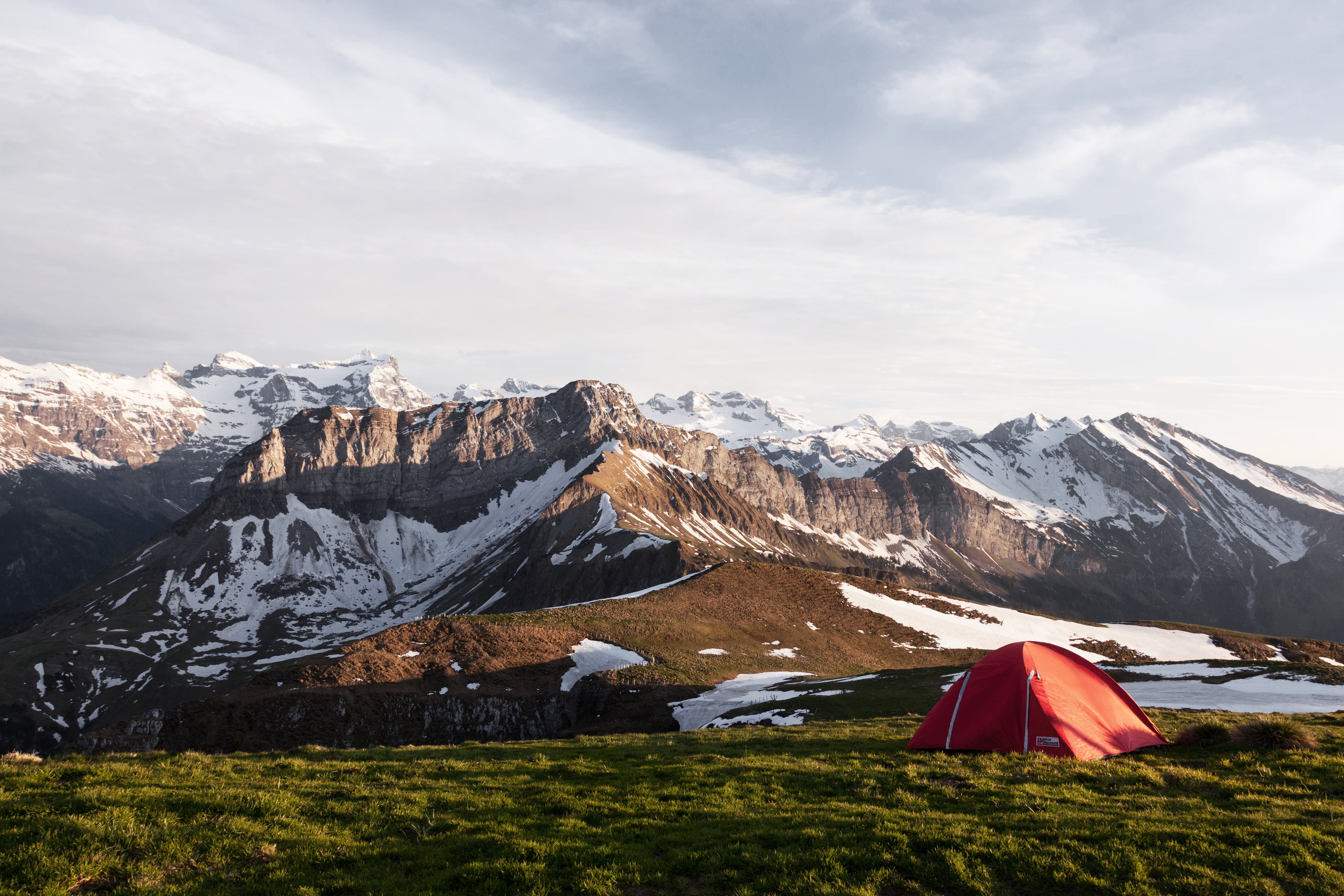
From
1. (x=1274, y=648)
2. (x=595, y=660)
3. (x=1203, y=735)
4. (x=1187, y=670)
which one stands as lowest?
(x=1274, y=648)

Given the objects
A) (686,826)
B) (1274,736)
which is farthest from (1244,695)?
(686,826)

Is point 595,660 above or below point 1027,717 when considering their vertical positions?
below

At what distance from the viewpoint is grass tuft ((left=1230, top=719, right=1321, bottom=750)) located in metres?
21.0

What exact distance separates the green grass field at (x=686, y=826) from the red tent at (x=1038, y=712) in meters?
1.24

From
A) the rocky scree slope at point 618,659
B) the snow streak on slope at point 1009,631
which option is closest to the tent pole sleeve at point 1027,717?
the rocky scree slope at point 618,659

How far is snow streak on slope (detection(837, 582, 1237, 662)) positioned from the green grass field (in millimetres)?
74357

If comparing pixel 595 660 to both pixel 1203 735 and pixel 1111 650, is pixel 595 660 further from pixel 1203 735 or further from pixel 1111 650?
pixel 1111 650

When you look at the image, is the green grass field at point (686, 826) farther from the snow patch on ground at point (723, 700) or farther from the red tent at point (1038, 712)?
the snow patch on ground at point (723, 700)

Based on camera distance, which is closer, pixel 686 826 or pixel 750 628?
pixel 686 826

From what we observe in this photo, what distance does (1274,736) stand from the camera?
21.3m

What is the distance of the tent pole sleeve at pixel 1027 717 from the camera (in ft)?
71.5

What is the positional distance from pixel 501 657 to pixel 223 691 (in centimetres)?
12703

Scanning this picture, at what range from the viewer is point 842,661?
77688mm

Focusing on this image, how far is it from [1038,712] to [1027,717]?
1.29 ft
